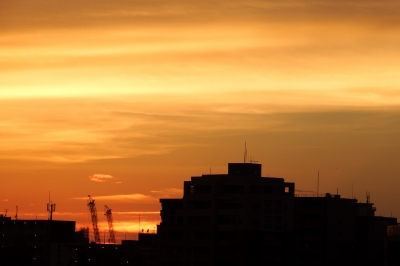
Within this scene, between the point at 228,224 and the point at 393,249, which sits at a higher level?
the point at 228,224

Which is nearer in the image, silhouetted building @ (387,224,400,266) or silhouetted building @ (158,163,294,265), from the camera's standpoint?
silhouetted building @ (387,224,400,266)

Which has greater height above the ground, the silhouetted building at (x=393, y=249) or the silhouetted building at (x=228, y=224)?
the silhouetted building at (x=228, y=224)

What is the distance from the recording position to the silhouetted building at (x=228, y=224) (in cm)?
Answer: 18925

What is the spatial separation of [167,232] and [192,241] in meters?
5.21

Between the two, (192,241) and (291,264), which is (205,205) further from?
(291,264)

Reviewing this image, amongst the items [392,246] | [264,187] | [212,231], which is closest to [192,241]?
[212,231]

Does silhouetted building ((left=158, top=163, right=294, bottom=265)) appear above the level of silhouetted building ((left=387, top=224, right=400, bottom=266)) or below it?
above

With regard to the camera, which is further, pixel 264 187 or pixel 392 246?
pixel 264 187

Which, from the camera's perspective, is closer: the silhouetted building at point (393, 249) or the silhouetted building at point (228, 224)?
the silhouetted building at point (393, 249)

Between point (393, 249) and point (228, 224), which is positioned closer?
point (393, 249)

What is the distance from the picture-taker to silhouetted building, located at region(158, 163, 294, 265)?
189m

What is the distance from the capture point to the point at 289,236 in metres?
195

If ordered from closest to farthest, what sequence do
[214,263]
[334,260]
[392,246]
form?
1. [392,246]
2. [214,263]
3. [334,260]

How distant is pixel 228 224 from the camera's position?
192m
